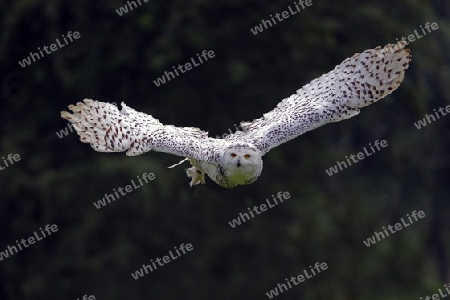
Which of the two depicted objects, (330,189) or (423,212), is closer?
(330,189)

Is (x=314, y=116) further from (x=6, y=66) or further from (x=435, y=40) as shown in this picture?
(x=435, y=40)

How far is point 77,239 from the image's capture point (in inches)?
931

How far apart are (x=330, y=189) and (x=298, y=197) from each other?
1140 mm

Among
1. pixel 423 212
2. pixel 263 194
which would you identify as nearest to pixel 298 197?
pixel 263 194

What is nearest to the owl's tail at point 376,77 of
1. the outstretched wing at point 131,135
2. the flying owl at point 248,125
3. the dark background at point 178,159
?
the flying owl at point 248,125

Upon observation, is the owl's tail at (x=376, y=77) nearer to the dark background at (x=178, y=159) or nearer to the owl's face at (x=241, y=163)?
the owl's face at (x=241, y=163)

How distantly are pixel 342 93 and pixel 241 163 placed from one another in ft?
6.15

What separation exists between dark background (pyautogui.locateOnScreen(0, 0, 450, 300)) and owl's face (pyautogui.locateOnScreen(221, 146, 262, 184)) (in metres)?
7.18

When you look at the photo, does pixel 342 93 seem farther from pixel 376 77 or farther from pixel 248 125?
pixel 248 125

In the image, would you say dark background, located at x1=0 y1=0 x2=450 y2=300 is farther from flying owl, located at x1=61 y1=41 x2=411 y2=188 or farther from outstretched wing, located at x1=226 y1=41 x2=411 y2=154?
flying owl, located at x1=61 y1=41 x2=411 y2=188

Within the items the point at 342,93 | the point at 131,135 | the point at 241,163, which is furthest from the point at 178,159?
the point at 241,163

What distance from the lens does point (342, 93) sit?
47.6 feet

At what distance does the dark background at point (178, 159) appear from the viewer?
22.3 meters

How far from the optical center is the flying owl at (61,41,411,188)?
13.4 m
